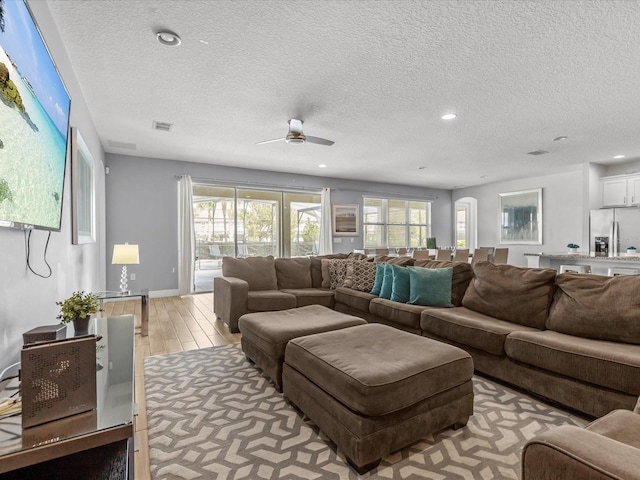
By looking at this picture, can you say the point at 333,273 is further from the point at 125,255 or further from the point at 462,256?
the point at 462,256

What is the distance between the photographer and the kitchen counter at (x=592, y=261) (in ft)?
14.5

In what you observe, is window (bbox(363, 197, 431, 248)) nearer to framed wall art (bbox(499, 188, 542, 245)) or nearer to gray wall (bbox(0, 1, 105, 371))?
framed wall art (bbox(499, 188, 542, 245))

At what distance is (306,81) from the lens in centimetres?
312

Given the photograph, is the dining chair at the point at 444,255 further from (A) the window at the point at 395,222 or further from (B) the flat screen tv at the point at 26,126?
(B) the flat screen tv at the point at 26,126

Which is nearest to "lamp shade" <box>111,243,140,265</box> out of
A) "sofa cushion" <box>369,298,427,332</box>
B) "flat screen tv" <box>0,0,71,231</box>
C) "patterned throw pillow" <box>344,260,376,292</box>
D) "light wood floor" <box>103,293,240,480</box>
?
"light wood floor" <box>103,293,240,480</box>

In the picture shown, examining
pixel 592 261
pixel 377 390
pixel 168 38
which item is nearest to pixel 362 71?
pixel 168 38

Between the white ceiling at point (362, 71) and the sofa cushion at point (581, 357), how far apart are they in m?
2.14

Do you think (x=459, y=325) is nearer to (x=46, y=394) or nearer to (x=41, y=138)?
(x=46, y=394)

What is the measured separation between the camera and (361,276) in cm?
402

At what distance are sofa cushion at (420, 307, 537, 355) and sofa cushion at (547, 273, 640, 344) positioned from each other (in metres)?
0.26

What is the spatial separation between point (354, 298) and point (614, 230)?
19.6 feet

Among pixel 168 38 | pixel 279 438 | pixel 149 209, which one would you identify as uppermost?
pixel 168 38

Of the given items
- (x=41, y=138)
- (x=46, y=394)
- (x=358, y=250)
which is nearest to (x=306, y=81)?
(x=41, y=138)

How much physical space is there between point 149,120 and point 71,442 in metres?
4.15
